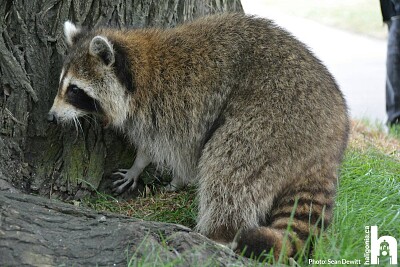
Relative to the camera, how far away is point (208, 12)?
503cm

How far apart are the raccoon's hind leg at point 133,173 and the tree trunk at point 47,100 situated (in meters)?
0.09

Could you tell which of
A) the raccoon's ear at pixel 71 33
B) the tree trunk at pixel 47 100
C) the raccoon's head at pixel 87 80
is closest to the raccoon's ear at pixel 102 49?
the raccoon's head at pixel 87 80

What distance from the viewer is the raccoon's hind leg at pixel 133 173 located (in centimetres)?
462

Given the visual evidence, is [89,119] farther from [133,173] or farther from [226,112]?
[226,112]

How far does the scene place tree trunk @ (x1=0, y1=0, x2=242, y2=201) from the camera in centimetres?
426

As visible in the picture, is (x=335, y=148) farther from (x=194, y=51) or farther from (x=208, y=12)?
(x=208, y=12)

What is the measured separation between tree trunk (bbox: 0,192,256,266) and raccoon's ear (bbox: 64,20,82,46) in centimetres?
124

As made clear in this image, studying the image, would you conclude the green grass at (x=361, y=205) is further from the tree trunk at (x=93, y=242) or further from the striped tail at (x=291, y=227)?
the tree trunk at (x=93, y=242)

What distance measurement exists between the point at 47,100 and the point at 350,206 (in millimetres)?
1941

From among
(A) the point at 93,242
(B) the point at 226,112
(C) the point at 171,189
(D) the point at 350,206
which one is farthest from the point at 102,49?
(D) the point at 350,206

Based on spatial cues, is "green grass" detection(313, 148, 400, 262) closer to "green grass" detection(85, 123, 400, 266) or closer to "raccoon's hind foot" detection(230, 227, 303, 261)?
"green grass" detection(85, 123, 400, 266)

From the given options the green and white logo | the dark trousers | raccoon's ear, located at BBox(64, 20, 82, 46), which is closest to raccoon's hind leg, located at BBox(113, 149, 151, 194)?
raccoon's ear, located at BBox(64, 20, 82, 46)

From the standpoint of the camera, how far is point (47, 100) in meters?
4.45

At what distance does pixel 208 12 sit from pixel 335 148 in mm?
1568
